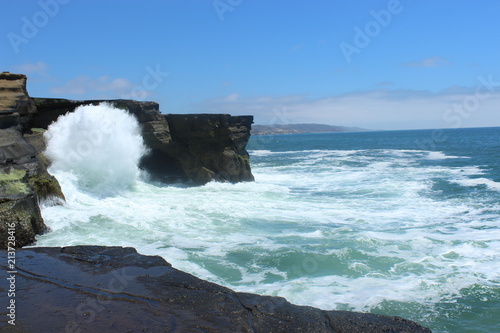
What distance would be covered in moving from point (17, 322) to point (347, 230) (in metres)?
8.65

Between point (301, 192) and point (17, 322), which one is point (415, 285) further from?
point (301, 192)

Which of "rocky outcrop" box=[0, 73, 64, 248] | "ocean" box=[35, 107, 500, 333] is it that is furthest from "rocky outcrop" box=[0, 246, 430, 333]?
"rocky outcrop" box=[0, 73, 64, 248]

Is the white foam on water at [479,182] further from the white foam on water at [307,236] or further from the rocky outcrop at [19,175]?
the rocky outcrop at [19,175]

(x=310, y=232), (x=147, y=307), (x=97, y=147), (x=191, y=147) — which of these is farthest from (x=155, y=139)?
(x=147, y=307)

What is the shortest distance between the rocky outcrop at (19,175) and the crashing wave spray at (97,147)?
1041 mm

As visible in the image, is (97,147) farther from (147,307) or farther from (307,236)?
(147,307)

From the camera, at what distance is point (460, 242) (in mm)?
10250

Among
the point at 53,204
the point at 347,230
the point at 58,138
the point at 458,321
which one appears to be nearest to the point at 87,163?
the point at 58,138

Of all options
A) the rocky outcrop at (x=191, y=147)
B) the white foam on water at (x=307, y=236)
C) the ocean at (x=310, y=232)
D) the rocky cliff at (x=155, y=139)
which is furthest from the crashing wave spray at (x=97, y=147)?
the rocky outcrop at (x=191, y=147)

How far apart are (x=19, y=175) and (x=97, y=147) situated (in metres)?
7.67

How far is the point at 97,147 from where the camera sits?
1817 cm

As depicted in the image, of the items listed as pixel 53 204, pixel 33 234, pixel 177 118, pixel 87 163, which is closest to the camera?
pixel 33 234

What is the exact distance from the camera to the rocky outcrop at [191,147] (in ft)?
67.9

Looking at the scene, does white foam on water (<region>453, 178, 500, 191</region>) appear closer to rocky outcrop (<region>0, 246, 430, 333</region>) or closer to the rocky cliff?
the rocky cliff
